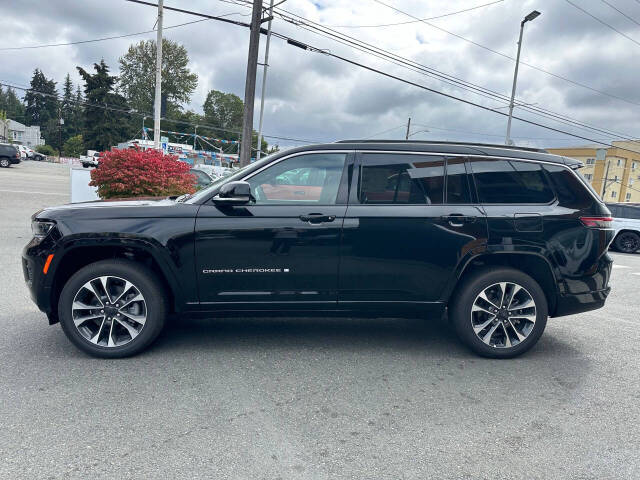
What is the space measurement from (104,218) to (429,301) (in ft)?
9.43

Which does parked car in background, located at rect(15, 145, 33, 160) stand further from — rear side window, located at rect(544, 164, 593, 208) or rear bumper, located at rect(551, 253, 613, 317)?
rear bumper, located at rect(551, 253, 613, 317)

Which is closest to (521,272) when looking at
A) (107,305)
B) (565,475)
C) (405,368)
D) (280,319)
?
(405,368)

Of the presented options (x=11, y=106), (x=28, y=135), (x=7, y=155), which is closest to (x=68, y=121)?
(x=28, y=135)

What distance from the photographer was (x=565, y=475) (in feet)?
8.24

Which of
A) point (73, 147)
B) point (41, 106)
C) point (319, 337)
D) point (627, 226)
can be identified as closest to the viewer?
point (319, 337)

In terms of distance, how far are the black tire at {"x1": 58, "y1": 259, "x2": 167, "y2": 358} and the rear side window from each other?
3.65 m

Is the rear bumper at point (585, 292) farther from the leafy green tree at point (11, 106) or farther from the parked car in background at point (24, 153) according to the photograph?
the leafy green tree at point (11, 106)

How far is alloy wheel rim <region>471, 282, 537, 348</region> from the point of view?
4.06 metres

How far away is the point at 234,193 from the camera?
12.2 ft

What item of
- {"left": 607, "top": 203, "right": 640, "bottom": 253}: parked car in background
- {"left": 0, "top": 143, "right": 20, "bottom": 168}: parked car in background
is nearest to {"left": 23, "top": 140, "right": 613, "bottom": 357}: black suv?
{"left": 607, "top": 203, "right": 640, "bottom": 253}: parked car in background

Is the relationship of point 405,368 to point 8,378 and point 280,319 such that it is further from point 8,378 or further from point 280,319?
point 8,378

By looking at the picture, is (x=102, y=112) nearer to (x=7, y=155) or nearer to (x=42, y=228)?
(x=7, y=155)

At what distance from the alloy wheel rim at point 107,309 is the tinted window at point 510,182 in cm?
Answer: 316

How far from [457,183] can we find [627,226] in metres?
14.2
